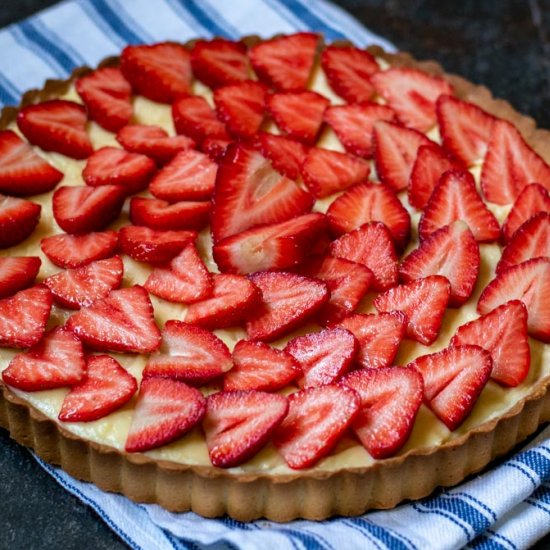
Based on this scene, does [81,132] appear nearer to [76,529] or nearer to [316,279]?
[316,279]

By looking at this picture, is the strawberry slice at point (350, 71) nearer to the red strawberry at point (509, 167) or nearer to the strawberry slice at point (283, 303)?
the red strawberry at point (509, 167)

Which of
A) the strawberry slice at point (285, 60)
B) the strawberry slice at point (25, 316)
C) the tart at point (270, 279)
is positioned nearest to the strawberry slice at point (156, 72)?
the tart at point (270, 279)

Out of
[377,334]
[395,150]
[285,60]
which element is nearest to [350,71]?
[285,60]

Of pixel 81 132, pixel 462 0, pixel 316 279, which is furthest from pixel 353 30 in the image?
pixel 316 279

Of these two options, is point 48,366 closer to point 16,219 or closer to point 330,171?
point 16,219

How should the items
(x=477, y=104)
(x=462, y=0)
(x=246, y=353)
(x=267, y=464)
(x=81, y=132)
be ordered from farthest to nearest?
1. (x=462, y=0)
2. (x=477, y=104)
3. (x=81, y=132)
4. (x=246, y=353)
5. (x=267, y=464)

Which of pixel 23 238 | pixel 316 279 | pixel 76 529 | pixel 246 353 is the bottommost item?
pixel 76 529

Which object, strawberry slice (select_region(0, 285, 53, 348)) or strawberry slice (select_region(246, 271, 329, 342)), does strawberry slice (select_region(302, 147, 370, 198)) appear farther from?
strawberry slice (select_region(0, 285, 53, 348))

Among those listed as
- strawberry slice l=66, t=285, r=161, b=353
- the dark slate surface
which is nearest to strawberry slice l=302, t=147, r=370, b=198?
strawberry slice l=66, t=285, r=161, b=353
